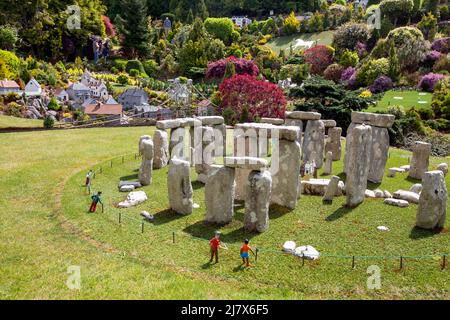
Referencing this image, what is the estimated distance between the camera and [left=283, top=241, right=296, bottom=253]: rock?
15246 millimetres

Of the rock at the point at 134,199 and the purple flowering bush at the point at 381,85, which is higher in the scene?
the purple flowering bush at the point at 381,85

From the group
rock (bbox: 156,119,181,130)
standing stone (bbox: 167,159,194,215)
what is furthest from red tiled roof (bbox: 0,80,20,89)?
standing stone (bbox: 167,159,194,215)

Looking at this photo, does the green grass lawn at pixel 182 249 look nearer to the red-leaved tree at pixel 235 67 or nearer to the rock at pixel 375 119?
Result: the rock at pixel 375 119

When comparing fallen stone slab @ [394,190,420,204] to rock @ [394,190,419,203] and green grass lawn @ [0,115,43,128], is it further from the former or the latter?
green grass lawn @ [0,115,43,128]

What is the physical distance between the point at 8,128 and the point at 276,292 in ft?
110

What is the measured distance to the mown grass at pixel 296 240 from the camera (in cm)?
1312

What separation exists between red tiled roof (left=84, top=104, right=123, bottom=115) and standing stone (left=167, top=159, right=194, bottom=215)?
27602 mm

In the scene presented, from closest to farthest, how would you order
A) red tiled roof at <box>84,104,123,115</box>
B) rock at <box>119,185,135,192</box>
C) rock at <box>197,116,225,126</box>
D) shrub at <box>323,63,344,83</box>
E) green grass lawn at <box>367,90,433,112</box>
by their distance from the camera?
rock at <box>119,185,135,192</box> → rock at <box>197,116,225,126</box> → red tiled roof at <box>84,104,123,115</box> → green grass lawn at <box>367,90,433,112</box> → shrub at <box>323,63,344,83</box>

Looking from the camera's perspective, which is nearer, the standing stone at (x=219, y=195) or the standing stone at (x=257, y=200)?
the standing stone at (x=257, y=200)

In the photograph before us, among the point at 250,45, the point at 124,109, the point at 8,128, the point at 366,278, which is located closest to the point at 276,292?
the point at 366,278

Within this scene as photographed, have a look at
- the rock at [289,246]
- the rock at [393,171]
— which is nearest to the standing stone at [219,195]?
the rock at [289,246]

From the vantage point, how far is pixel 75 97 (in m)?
50.6

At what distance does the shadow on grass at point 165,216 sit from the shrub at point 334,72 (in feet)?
172
